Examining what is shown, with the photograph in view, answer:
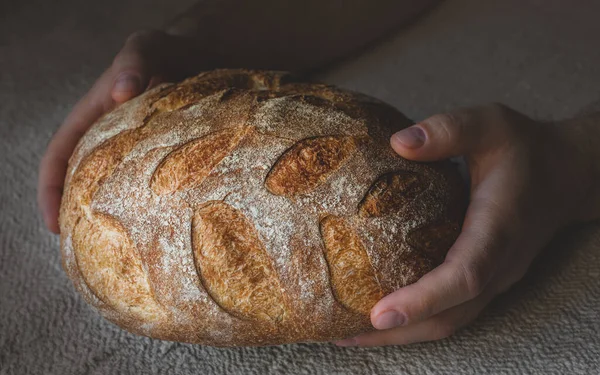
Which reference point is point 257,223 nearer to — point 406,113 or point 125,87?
point 125,87

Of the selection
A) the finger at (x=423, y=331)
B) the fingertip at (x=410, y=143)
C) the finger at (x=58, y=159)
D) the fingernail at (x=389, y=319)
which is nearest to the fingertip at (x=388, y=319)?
the fingernail at (x=389, y=319)

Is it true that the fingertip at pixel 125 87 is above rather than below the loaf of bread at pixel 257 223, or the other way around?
above

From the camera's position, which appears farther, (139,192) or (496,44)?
(496,44)

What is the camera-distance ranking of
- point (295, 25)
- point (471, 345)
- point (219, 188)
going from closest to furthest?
1. point (219, 188)
2. point (471, 345)
3. point (295, 25)

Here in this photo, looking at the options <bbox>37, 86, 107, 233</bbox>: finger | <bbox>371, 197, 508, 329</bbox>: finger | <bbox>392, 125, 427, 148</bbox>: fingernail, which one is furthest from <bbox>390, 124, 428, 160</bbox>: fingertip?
<bbox>37, 86, 107, 233</bbox>: finger

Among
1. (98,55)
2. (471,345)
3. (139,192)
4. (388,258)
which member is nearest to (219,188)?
(139,192)

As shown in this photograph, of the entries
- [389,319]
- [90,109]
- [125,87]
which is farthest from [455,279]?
[90,109]

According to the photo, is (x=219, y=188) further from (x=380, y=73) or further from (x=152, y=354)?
(x=380, y=73)

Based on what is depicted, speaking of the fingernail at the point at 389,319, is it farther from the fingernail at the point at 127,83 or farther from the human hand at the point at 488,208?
the fingernail at the point at 127,83
